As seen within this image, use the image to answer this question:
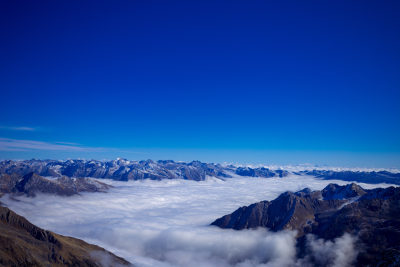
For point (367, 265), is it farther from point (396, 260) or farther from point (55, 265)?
point (55, 265)

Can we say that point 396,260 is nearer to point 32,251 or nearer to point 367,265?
point 367,265

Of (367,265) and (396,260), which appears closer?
(396,260)

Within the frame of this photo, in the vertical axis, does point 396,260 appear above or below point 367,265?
above

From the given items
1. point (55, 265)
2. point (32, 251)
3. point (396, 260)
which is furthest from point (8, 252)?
point (396, 260)

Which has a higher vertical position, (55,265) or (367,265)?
(367,265)

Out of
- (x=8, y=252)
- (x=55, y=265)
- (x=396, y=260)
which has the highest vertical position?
(x=396, y=260)

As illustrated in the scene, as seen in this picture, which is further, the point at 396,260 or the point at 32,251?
the point at 32,251

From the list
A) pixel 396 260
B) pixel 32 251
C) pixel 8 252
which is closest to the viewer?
pixel 396 260

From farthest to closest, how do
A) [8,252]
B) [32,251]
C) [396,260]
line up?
[32,251]
[8,252]
[396,260]

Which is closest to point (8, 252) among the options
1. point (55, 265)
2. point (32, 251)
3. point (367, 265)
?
point (32, 251)
